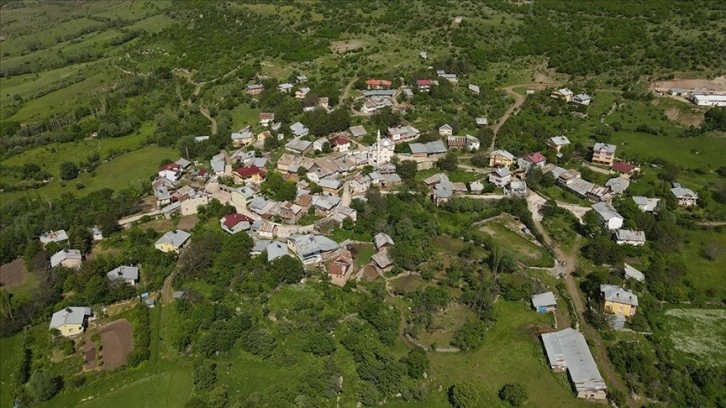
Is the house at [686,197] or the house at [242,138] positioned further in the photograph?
the house at [242,138]

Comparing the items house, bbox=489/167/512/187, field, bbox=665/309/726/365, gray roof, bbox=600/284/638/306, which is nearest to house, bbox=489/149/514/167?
house, bbox=489/167/512/187

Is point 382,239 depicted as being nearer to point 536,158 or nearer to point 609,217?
point 609,217

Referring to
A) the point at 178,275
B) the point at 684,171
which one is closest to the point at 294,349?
the point at 178,275

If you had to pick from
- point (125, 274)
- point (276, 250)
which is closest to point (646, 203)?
point (276, 250)

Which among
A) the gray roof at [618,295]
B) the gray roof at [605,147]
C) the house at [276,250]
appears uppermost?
the gray roof at [605,147]

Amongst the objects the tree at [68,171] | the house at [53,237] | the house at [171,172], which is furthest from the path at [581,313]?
the tree at [68,171]

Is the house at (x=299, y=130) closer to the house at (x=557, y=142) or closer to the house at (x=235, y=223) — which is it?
the house at (x=235, y=223)
